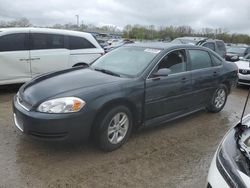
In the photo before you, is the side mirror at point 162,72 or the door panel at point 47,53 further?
the door panel at point 47,53

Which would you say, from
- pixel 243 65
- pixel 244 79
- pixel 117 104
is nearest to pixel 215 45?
pixel 243 65

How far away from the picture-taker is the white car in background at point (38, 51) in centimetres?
698

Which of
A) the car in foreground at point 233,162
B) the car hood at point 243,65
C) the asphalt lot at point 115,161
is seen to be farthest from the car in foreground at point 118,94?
the car hood at point 243,65

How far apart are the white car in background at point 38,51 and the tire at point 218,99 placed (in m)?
3.75

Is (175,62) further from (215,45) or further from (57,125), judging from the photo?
(215,45)

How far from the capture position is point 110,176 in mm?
3461

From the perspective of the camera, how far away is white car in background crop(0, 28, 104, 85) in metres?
6.98

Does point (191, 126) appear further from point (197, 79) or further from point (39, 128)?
point (39, 128)

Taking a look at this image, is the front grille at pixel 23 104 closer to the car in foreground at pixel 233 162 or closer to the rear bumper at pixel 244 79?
the car in foreground at pixel 233 162

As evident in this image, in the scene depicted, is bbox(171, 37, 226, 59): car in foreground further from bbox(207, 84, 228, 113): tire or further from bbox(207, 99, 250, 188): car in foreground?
bbox(207, 99, 250, 188): car in foreground

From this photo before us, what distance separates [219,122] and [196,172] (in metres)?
2.31

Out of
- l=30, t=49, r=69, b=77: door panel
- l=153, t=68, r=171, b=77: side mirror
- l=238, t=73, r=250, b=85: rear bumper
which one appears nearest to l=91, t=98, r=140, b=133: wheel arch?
l=153, t=68, r=171, b=77: side mirror

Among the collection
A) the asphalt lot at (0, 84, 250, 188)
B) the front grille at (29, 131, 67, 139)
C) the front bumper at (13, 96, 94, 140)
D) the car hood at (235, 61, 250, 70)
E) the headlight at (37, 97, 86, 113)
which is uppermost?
the headlight at (37, 97, 86, 113)

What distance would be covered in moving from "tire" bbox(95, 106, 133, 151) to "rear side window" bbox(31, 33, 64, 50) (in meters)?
4.23
